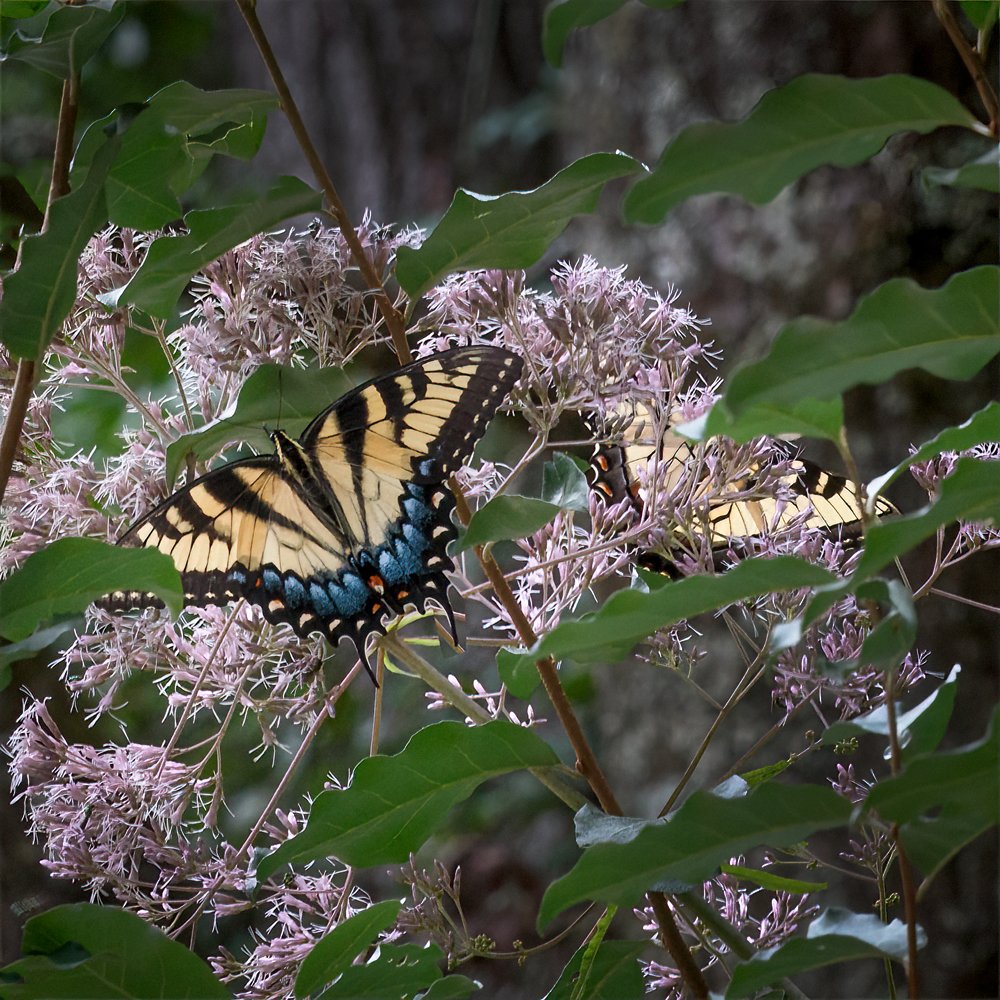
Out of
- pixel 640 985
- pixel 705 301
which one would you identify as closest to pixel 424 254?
pixel 640 985

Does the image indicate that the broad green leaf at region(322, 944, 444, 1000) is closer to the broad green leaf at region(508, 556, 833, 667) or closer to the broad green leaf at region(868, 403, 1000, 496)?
the broad green leaf at region(508, 556, 833, 667)

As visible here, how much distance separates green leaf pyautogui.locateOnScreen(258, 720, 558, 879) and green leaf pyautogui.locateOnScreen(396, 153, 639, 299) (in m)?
0.34

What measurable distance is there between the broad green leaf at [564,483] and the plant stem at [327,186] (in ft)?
0.48

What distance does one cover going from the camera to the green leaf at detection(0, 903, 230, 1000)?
0.70m

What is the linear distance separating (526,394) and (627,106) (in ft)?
4.75

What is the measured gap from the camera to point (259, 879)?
0.78m

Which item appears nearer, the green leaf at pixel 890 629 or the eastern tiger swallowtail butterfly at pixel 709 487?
the green leaf at pixel 890 629

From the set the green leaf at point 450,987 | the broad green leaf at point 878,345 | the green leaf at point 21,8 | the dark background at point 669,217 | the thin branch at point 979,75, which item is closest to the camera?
the broad green leaf at point 878,345

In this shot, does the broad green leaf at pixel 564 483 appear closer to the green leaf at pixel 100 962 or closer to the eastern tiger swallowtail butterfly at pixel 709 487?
the eastern tiger swallowtail butterfly at pixel 709 487

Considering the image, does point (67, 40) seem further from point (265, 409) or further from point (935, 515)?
Answer: point (935, 515)

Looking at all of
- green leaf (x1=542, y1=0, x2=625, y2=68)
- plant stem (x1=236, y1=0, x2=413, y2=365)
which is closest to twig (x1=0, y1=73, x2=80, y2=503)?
plant stem (x1=236, y1=0, x2=413, y2=365)

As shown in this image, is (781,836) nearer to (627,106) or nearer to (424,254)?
(424,254)

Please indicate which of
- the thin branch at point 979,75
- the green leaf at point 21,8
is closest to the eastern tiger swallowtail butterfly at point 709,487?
the thin branch at point 979,75

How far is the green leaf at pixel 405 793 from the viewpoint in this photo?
2.47 feet
